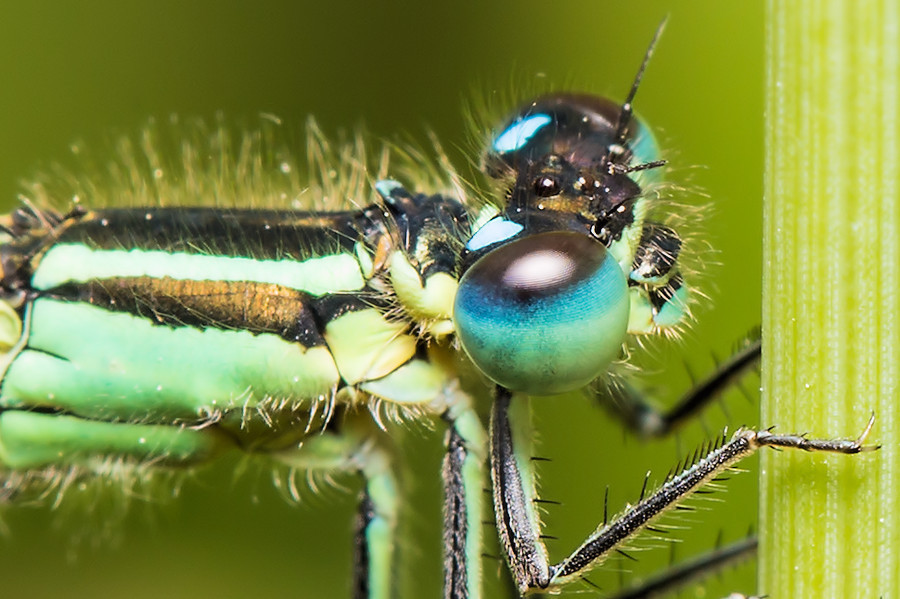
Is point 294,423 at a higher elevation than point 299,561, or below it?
higher

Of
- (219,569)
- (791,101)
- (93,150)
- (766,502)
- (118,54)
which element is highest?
(118,54)

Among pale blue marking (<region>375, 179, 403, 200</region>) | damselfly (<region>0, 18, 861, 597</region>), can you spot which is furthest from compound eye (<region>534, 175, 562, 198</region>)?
pale blue marking (<region>375, 179, 403, 200</region>)

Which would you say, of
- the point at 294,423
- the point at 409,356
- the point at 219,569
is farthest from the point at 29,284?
the point at 219,569

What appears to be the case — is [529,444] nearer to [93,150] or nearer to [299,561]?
[299,561]

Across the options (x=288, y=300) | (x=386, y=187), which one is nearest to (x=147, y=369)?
(x=288, y=300)

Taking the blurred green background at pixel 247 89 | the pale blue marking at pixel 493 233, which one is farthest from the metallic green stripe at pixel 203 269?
the blurred green background at pixel 247 89

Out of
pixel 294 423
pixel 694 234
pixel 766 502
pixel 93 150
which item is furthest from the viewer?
pixel 93 150

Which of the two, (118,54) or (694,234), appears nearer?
(694,234)
